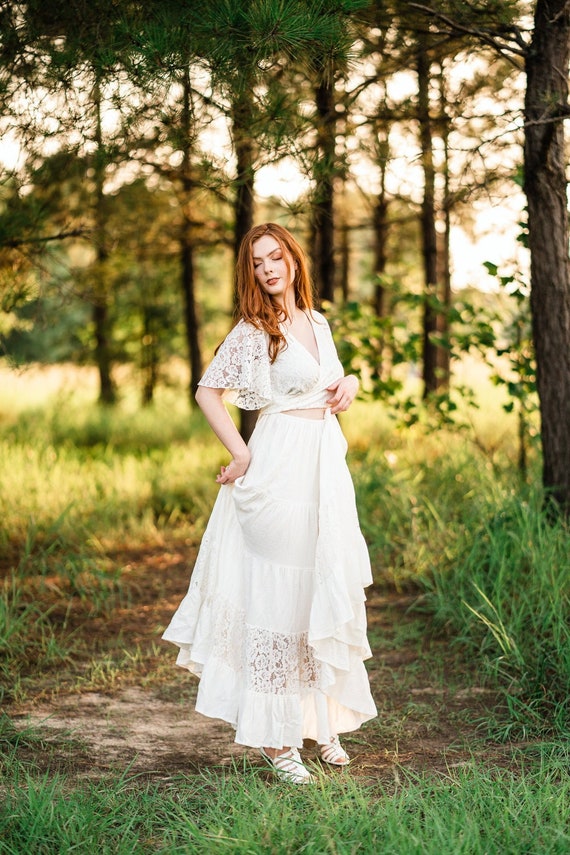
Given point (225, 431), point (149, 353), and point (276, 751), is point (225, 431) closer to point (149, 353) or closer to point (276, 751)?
point (276, 751)

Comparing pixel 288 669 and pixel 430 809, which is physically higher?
pixel 288 669

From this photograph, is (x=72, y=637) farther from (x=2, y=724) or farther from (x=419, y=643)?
(x=419, y=643)

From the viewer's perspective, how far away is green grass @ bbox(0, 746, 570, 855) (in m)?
2.68

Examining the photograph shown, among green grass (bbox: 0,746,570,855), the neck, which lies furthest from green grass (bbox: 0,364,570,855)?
the neck

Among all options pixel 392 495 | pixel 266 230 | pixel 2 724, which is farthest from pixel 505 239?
pixel 2 724

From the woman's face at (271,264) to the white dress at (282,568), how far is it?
8.0 inches

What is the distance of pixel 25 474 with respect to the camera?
7578 millimetres

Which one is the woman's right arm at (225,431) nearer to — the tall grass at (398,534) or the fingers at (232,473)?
the fingers at (232,473)

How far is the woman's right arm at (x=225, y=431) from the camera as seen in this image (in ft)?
11.2

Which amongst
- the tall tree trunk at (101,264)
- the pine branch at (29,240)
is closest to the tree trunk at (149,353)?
the tall tree trunk at (101,264)

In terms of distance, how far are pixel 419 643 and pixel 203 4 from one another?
134 inches

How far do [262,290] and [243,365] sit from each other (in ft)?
1.13

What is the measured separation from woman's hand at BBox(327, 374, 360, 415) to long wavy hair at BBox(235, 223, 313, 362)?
261 mm

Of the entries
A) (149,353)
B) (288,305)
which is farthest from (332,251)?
(149,353)
